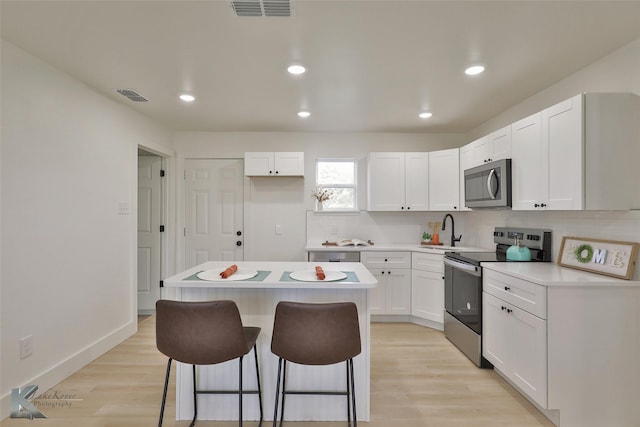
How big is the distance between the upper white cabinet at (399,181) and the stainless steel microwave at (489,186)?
1.87 feet

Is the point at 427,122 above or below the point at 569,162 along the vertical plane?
above

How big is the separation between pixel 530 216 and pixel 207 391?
3.07m

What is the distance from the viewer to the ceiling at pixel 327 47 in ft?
5.72

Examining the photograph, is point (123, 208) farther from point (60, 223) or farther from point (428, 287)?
point (428, 287)

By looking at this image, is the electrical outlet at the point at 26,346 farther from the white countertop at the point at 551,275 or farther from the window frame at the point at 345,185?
the white countertop at the point at 551,275

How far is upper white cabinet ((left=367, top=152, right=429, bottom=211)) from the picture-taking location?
3.98 m

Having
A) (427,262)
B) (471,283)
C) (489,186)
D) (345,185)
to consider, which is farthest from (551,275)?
(345,185)

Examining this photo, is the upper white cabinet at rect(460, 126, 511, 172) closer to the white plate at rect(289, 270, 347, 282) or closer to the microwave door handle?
the microwave door handle

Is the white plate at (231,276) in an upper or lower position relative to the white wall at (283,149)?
lower

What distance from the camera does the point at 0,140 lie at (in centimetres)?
204

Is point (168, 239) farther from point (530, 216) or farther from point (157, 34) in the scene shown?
point (530, 216)

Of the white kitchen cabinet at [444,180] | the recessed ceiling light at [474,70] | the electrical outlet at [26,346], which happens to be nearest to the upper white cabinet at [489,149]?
the white kitchen cabinet at [444,180]

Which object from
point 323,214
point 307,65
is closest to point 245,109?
point 307,65

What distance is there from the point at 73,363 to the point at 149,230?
1.88 m
